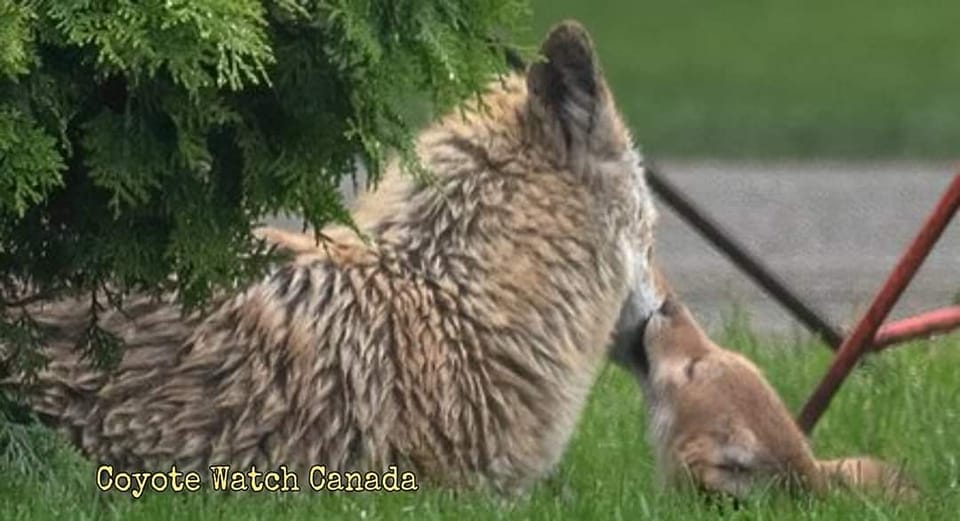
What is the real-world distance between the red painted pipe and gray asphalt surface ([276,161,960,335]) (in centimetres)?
293

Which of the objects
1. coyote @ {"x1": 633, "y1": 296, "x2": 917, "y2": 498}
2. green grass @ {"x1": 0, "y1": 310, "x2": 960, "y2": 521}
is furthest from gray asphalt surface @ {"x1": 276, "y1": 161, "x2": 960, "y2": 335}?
coyote @ {"x1": 633, "y1": 296, "x2": 917, "y2": 498}

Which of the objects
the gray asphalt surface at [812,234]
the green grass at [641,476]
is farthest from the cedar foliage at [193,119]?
the gray asphalt surface at [812,234]

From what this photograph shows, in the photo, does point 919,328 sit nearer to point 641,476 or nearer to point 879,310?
point 879,310

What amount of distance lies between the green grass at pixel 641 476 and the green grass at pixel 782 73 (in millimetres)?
11361

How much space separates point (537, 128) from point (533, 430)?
0.83 meters

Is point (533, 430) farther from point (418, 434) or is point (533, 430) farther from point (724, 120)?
point (724, 120)

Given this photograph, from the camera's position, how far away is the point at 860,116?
77.5 ft

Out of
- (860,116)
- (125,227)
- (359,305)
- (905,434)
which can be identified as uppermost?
(125,227)

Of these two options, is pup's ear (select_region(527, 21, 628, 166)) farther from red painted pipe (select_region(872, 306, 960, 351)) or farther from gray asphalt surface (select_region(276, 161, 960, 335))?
gray asphalt surface (select_region(276, 161, 960, 335))

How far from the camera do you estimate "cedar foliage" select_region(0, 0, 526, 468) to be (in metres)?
5.61

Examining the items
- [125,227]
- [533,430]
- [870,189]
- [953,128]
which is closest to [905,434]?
[533,430]

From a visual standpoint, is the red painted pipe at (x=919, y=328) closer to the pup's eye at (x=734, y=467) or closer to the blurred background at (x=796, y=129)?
the pup's eye at (x=734, y=467)

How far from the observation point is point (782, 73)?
27328 mm

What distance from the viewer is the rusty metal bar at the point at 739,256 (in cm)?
792
